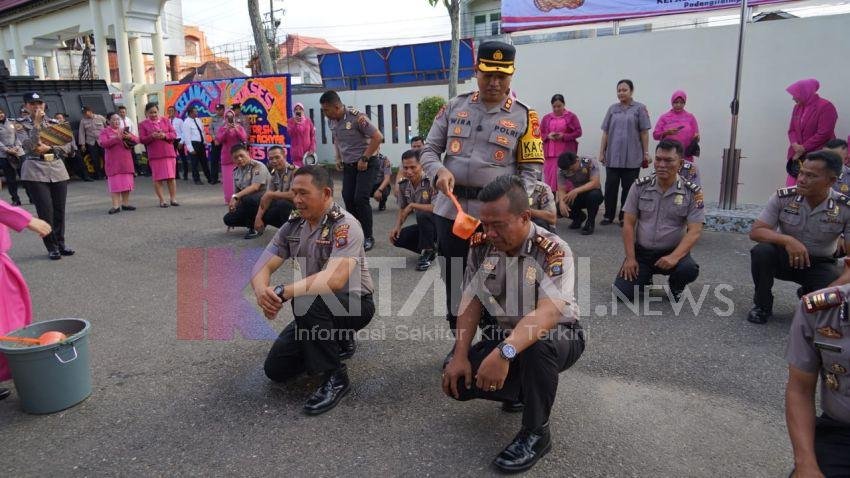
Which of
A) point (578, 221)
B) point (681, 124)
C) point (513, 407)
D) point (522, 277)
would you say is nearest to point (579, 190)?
point (578, 221)

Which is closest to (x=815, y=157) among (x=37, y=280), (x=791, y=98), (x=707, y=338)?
(x=707, y=338)

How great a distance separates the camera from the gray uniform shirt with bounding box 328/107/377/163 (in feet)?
20.6

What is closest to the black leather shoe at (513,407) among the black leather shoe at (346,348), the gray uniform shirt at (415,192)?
the black leather shoe at (346,348)

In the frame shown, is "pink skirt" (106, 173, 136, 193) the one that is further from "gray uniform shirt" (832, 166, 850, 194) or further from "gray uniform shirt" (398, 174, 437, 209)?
"gray uniform shirt" (832, 166, 850, 194)

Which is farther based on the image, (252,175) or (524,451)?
(252,175)

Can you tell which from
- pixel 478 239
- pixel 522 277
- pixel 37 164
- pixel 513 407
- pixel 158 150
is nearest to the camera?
pixel 522 277

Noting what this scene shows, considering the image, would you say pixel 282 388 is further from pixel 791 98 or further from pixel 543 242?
pixel 791 98

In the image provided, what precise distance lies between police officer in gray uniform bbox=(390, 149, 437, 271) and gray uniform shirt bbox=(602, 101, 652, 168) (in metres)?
2.79

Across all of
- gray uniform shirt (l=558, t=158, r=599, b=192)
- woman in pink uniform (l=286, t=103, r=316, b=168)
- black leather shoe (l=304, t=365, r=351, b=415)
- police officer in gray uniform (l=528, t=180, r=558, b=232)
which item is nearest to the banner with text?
gray uniform shirt (l=558, t=158, r=599, b=192)

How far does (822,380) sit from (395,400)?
203cm

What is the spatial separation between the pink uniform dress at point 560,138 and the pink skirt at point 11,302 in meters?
6.36

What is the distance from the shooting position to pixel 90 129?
13.7 m

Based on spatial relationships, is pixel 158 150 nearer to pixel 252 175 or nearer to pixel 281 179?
pixel 252 175

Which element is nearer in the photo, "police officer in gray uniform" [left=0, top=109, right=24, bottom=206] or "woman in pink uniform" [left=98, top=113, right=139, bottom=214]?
"police officer in gray uniform" [left=0, top=109, right=24, bottom=206]
